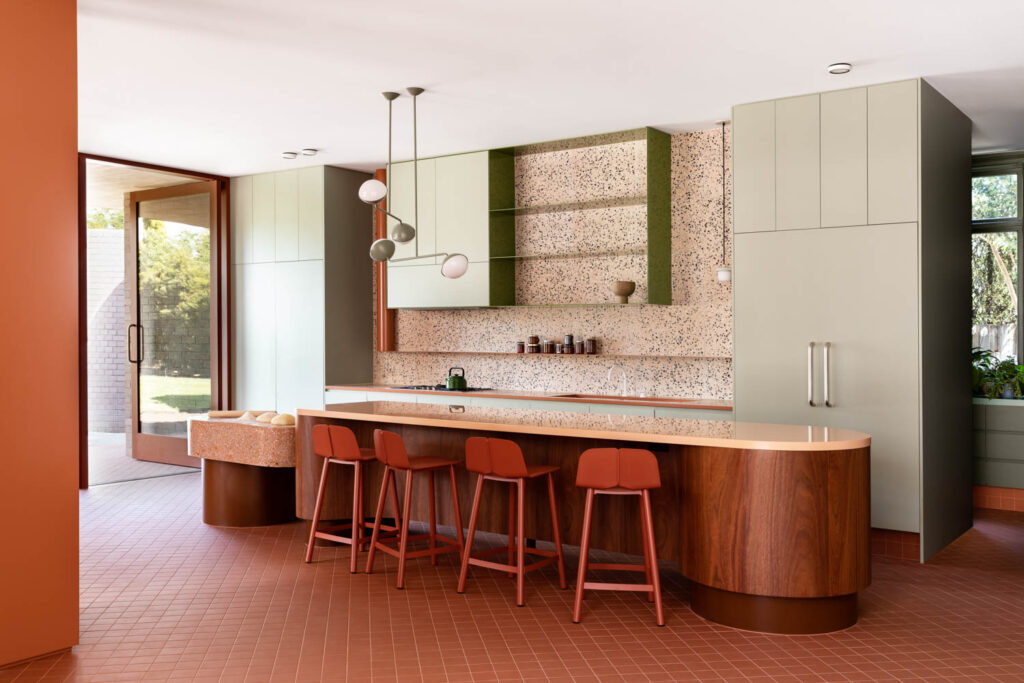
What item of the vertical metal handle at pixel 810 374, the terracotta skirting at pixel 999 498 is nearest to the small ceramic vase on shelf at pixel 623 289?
the vertical metal handle at pixel 810 374

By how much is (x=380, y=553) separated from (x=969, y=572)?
347 cm

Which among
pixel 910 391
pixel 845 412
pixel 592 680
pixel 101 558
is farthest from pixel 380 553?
pixel 910 391

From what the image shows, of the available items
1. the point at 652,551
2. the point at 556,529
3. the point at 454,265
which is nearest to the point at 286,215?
the point at 454,265

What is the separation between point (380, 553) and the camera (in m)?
5.38

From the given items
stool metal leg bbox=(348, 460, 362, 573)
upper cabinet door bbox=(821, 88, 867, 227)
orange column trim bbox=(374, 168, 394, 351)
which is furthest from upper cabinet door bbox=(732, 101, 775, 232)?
orange column trim bbox=(374, 168, 394, 351)

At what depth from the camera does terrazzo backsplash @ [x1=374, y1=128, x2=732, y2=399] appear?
658cm

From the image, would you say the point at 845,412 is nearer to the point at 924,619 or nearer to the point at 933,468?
the point at 933,468

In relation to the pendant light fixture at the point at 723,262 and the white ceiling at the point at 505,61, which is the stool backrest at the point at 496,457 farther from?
the pendant light fixture at the point at 723,262

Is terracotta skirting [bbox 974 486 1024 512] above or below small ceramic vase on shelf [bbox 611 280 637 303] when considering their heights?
below

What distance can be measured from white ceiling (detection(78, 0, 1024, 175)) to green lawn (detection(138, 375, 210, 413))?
8.50ft

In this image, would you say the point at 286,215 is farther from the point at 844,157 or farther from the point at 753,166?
the point at 844,157

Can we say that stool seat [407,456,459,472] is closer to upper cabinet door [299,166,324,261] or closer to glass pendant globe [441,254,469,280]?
glass pendant globe [441,254,469,280]

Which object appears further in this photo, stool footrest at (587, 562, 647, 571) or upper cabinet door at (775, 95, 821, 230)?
upper cabinet door at (775, 95, 821, 230)

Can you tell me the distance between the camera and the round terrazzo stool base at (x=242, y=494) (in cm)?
607
